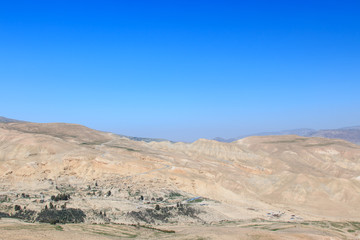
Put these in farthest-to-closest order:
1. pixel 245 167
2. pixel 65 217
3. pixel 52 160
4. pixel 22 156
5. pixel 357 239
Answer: pixel 245 167, pixel 22 156, pixel 52 160, pixel 65 217, pixel 357 239

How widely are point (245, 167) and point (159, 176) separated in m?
29.5

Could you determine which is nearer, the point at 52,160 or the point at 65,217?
the point at 65,217

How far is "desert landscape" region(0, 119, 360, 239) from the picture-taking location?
31531 millimetres

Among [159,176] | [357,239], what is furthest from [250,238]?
[159,176]

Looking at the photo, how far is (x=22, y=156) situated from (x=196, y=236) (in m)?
58.3

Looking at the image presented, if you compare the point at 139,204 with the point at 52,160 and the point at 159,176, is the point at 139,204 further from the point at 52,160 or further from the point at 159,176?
the point at 52,160

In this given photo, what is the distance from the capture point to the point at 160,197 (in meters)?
50.8

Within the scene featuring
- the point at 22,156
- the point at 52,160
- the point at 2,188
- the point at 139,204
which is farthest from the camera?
the point at 22,156

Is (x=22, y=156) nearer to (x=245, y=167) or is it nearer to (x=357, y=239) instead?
(x=245, y=167)

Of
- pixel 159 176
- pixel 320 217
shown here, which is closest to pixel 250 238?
pixel 320 217

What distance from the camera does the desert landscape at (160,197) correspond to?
3153 cm

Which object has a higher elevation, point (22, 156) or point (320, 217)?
point (22, 156)

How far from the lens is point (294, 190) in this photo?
195ft

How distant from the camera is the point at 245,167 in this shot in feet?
271
